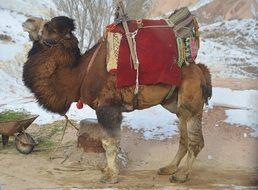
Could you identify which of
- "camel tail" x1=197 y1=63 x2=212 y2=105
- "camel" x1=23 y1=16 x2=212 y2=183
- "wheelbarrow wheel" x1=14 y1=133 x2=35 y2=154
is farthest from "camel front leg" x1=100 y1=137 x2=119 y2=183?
"wheelbarrow wheel" x1=14 y1=133 x2=35 y2=154

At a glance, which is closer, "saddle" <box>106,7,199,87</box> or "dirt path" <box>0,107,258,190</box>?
"saddle" <box>106,7,199,87</box>

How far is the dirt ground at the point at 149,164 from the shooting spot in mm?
6152

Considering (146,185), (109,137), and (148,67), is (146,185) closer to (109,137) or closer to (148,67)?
(109,137)

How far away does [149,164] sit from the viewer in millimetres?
7473

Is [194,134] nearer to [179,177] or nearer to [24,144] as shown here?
[179,177]

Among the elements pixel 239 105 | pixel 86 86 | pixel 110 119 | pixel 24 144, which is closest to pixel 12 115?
pixel 24 144

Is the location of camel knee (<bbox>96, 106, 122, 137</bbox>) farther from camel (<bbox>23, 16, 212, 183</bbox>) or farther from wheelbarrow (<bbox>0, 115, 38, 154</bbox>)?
wheelbarrow (<bbox>0, 115, 38, 154</bbox>)

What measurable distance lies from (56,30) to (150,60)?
1141 mm

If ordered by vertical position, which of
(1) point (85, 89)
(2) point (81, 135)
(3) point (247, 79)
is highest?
(1) point (85, 89)

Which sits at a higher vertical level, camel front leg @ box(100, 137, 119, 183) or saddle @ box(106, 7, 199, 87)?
saddle @ box(106, 7, 199, 87)

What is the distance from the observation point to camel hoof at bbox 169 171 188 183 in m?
6.30

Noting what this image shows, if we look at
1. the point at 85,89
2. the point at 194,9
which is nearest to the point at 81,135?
the point at 85,89

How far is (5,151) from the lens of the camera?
7.79m

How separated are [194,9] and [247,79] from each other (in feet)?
26.0
